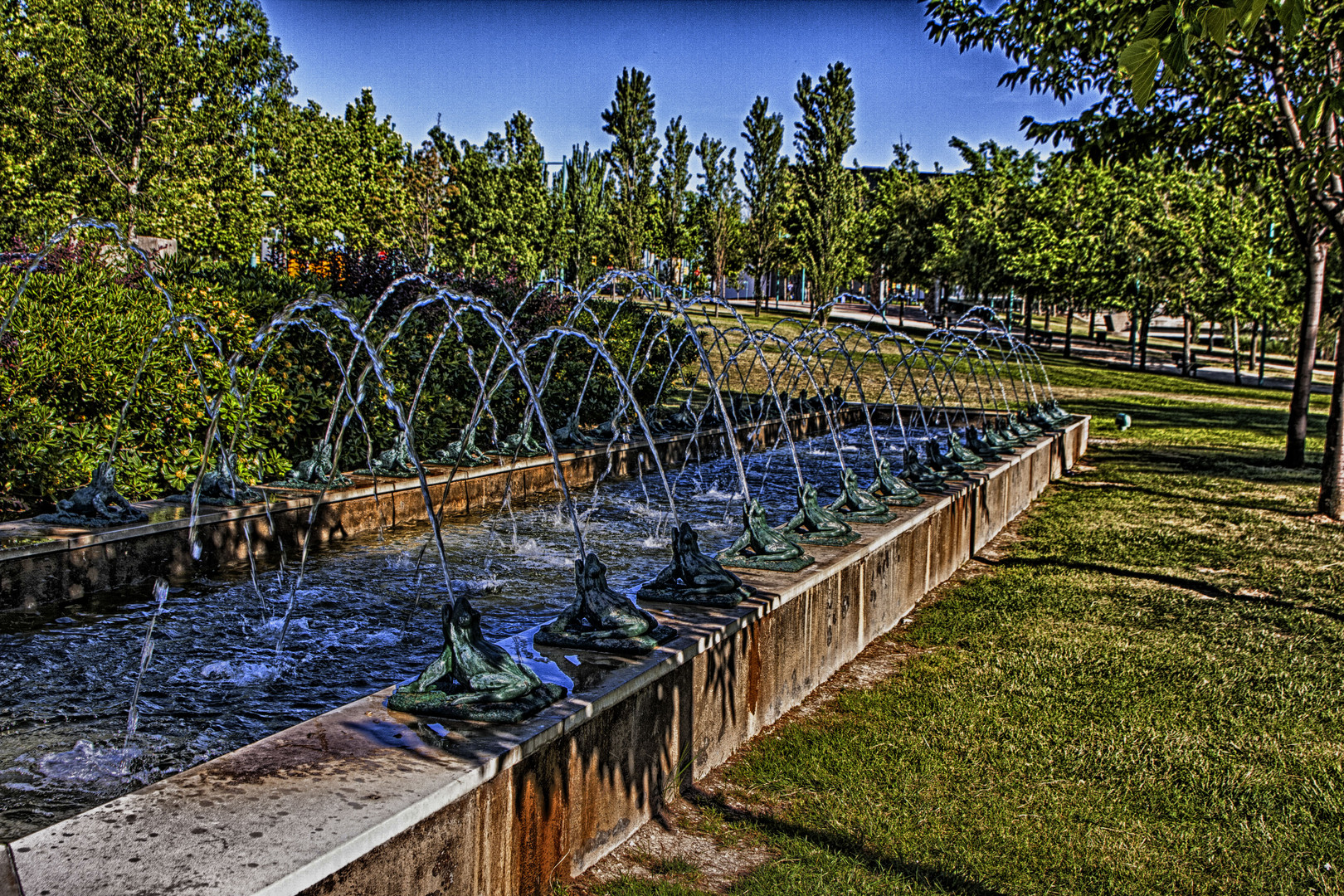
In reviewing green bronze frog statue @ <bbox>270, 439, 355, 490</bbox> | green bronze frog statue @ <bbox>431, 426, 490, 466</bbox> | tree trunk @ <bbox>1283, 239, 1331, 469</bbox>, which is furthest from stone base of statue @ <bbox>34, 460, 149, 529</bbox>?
tree trunk @ <bbox>1283, 239, 1331, 469</bbox>

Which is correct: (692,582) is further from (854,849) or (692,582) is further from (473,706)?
(473,706)

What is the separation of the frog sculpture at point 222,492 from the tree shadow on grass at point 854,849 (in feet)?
12.1

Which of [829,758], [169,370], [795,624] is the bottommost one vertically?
[829,758]

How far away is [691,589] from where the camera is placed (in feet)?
13.0

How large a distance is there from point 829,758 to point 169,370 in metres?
5.29

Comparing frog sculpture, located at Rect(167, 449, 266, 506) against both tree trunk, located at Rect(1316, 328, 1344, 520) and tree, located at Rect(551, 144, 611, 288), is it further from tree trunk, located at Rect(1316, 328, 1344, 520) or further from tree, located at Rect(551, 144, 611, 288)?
tree, located at Rect(551, 144, 611, 288)

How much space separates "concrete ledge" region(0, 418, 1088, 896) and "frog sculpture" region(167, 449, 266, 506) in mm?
3357

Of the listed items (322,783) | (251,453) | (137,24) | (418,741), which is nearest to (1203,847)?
(418,741)

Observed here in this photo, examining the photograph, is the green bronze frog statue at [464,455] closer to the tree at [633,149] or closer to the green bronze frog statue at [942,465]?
the green bronze frog statue at [942,465]

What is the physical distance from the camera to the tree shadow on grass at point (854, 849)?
Answer: 295 cm

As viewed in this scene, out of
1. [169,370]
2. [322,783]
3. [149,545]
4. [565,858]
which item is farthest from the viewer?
[169,370]

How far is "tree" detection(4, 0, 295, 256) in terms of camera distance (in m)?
16.6

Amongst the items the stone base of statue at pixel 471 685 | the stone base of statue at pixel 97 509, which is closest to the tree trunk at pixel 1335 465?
the stone base of statue at pixel 471 685

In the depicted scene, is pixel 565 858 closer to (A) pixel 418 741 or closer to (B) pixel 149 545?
(A) pixel 418 741
